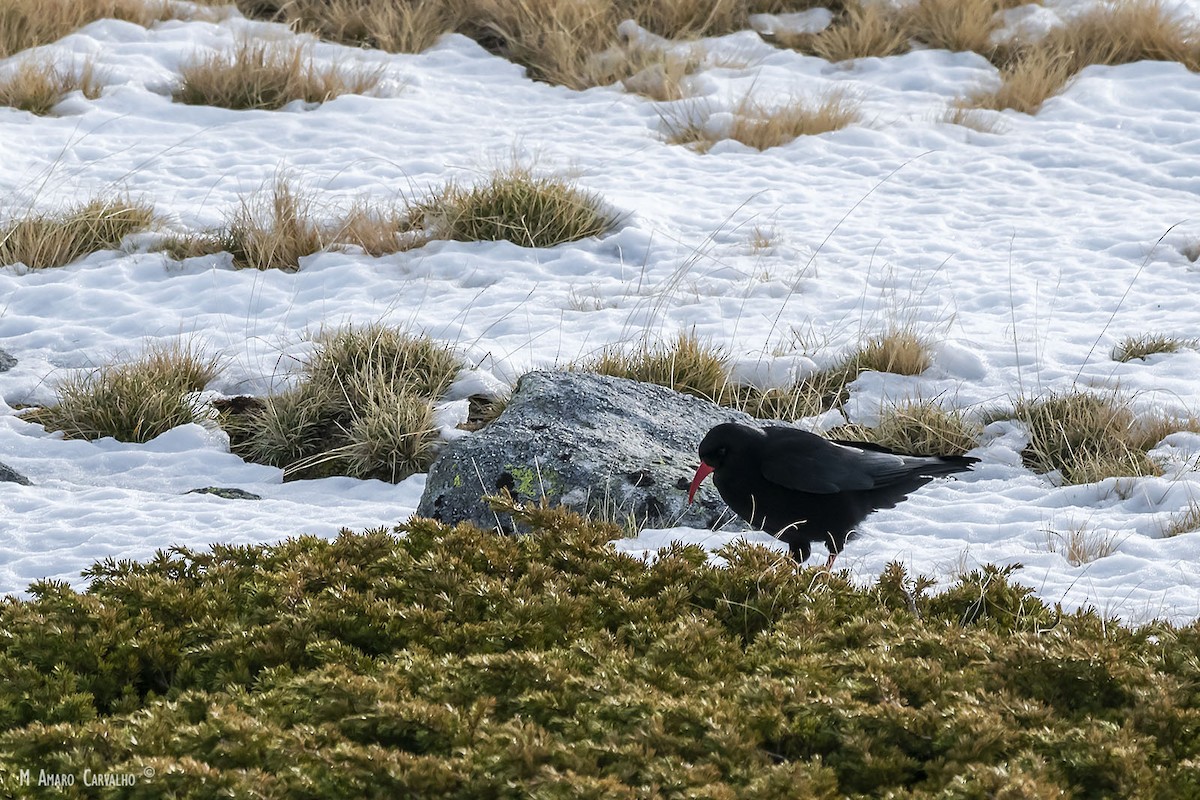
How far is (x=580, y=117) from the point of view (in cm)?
1173

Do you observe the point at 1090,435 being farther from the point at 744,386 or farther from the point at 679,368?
the point at 679,368

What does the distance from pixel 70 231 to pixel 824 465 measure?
6.51 meters

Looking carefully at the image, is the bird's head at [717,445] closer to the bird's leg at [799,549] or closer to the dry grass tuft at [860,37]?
the bird's leg at [799,549]

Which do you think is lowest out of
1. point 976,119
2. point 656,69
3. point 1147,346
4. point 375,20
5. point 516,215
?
point 1147,346

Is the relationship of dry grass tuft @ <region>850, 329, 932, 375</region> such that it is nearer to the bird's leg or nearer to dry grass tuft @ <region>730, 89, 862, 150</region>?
the bird's leg

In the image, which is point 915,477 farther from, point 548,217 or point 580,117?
point 580,117

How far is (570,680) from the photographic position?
2639 mm

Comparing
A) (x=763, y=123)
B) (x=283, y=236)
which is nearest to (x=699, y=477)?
(x=283, y=236)

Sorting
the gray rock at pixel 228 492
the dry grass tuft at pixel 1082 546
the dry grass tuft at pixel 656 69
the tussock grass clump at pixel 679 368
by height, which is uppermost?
the dry grass tuft at pixel 656 69

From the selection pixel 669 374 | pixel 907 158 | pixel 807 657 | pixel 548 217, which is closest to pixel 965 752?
pixel 807 657

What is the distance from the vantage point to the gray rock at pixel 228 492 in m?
5.95

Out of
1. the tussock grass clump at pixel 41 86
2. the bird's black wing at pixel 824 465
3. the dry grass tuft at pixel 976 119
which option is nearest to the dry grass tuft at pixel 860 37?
the dry grass tuft at pixel 976 119

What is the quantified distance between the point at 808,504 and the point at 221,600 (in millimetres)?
2422

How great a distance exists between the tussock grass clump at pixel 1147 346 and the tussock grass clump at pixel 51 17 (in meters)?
10.4
